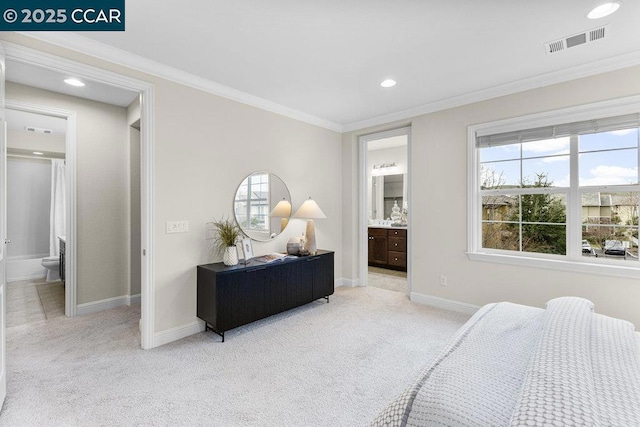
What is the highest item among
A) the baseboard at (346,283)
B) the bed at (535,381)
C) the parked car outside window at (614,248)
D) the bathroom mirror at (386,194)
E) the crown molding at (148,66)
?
the crown molding at (148,66)

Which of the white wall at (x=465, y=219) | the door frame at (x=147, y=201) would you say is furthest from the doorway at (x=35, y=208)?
the white wall at (x=465, y=219)

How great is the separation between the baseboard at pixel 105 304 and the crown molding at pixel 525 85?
4088mm

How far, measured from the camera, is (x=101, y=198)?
143 inches

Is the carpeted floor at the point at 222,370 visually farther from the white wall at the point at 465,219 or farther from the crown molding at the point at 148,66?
the crown molding at the point at 148,66

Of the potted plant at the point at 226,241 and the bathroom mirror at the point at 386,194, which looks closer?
the potted plant at the point at 226,241

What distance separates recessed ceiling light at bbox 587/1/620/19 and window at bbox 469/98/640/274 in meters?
1.07

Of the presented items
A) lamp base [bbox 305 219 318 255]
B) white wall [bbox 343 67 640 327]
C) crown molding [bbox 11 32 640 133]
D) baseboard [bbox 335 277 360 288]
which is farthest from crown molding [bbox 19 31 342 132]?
baseboard [bbox 335 277 360 288]

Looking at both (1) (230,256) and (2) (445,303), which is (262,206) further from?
(2) (445,303)

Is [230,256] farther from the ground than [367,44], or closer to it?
closer to it

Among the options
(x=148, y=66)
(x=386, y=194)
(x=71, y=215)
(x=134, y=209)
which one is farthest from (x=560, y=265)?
(x=71, y=215)

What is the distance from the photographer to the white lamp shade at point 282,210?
3.81 metres

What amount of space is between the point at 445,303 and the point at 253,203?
105 inches

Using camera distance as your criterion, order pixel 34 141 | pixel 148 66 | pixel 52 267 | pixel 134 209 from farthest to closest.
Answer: pixel 52 267 → pixel 34 141 → pixel 134 209 → pixel 148 66

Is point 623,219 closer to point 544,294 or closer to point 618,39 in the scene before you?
point 544,294
